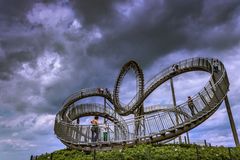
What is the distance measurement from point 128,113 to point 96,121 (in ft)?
24.6

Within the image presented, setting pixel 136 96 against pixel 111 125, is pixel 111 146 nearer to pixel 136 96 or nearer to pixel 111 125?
pixel 111 125

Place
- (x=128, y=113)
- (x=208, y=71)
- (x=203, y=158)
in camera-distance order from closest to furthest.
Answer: (x=203, y=158), (x=208, y=71), (x=128, y=113)

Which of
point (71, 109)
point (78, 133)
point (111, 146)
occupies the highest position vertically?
point (71, 109)

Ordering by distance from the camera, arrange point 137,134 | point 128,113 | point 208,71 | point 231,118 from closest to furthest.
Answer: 1. point 137,134
2. point 231,118
3. point 208,71
4. point 128,113

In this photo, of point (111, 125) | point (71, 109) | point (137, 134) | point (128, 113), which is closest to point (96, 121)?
point (111, 125)

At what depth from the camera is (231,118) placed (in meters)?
17.7

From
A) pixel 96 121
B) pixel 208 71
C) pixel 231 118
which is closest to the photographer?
pixel 96 121

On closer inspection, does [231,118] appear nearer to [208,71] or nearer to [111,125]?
[208,71]

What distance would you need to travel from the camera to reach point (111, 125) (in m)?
15.2

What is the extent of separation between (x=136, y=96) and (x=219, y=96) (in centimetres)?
957

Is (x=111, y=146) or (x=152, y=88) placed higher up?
(x=152, y=88)

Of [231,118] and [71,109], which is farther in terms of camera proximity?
[71,109]

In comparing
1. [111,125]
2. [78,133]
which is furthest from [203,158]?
[78,133]

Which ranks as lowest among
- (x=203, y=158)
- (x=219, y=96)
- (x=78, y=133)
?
(x=203, y=158)
